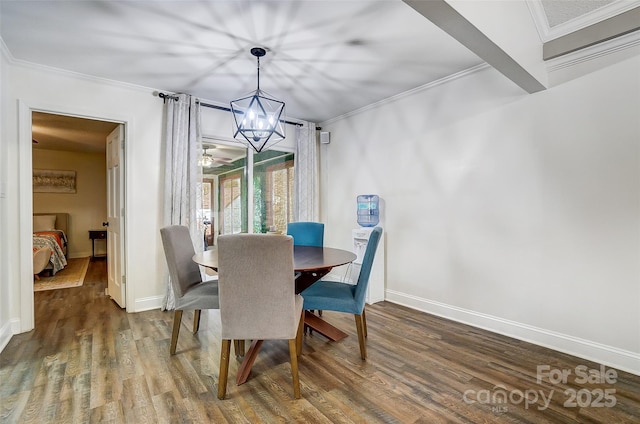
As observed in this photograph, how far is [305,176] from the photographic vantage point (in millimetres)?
4598

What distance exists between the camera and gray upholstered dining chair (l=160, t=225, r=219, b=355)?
2299 mm

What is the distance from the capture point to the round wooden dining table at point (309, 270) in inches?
81.7

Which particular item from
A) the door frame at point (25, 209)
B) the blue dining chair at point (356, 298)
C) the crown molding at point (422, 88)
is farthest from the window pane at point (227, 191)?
the blue dining chair at point (356, 298)

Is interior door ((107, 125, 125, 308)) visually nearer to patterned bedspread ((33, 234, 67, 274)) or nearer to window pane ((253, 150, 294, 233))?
window pane ((253, 150, 294, 233))

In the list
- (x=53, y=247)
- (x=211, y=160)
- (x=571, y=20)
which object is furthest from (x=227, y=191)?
(x=571, y=20)

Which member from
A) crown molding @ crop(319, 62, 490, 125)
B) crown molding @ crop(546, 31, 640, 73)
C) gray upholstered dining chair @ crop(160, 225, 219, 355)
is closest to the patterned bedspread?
gray upholstered dining chair @ crop(160, 225, 219, 355)

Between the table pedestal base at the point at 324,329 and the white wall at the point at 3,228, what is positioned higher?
the white wall at the point at 3,228

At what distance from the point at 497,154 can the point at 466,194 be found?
0.46m

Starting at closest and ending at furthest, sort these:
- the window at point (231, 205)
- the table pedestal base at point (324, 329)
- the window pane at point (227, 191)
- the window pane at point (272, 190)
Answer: the table pedestal base at point (324, 329), the window pane at point (227, 191), the window at point (231, 205), the window pane at point (272, 190)

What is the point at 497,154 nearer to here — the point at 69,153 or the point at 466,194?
the point at 466,194

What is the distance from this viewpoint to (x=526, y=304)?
265 cm

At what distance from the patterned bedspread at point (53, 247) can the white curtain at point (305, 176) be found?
4.01 m

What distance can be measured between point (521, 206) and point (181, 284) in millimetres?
2901

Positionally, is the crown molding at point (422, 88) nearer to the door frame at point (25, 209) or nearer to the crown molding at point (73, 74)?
the crown molding at point (73, 74)
